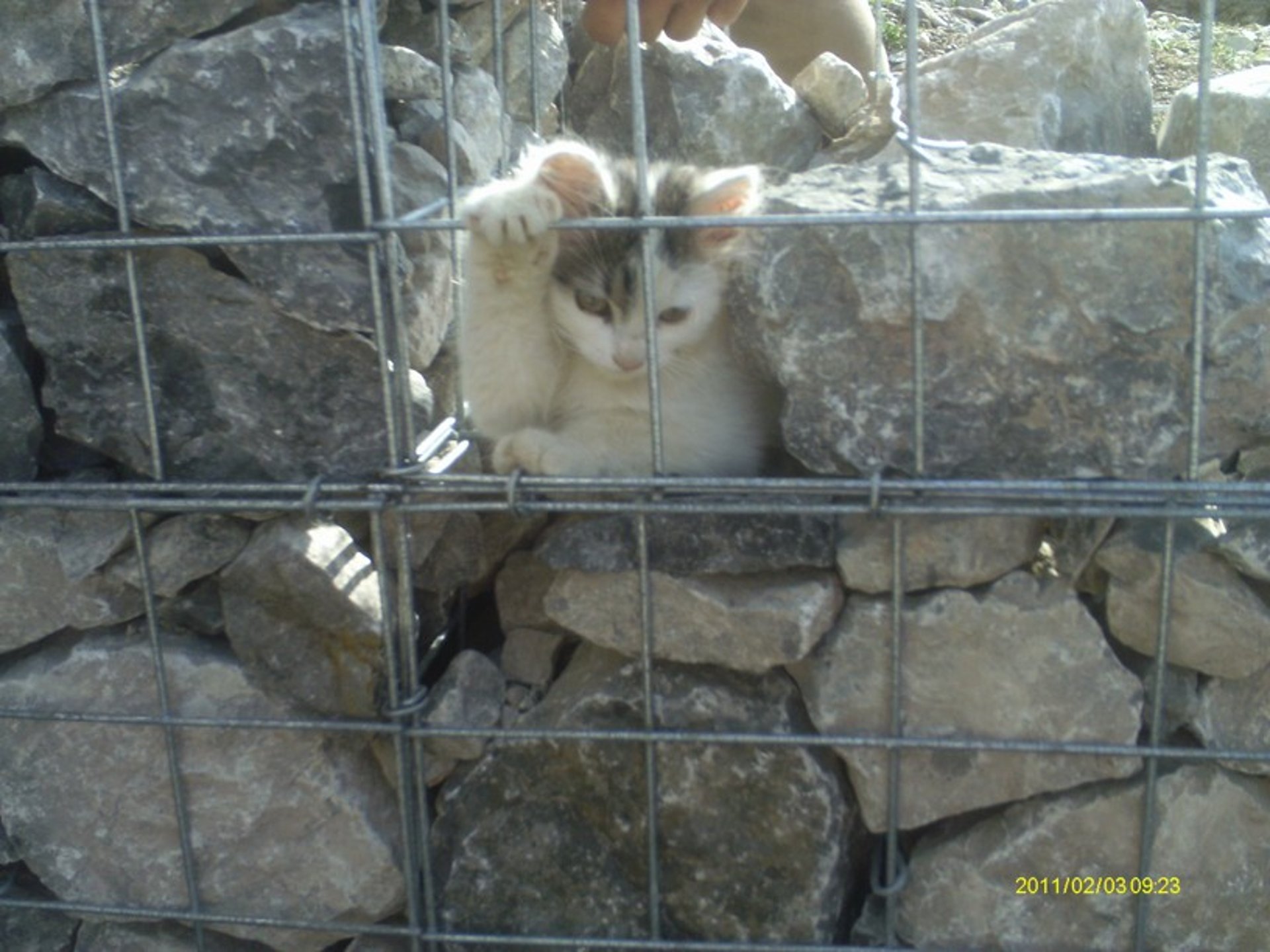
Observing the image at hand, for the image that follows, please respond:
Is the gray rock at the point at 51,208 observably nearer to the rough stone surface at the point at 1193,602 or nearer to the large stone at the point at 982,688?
the large stone at the point at 982,688

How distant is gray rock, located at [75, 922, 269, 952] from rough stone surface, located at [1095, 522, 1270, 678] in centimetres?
147

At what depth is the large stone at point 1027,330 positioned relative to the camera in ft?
5.86

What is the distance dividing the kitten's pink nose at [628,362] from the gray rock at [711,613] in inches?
14.1

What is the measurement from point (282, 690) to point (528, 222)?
0.80 metres

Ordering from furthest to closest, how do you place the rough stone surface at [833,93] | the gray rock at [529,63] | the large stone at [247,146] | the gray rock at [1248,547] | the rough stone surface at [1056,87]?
the rough stone surface at [833,93] < the rough stone surface at [1056,87] < the gray rock at [529,63] < the large stone at [247,146] < the gray rock at [1248,547]

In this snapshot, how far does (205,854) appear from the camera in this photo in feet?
7.04

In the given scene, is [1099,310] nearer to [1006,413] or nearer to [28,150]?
[1006,413]

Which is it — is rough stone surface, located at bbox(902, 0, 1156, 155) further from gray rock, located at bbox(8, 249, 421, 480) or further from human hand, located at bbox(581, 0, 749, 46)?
gray rock, located at bbox(8, 249, 421, 480)

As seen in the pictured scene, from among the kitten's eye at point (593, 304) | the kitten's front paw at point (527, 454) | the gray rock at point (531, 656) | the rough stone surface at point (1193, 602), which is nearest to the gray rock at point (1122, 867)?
the rough stone surface at point (1193, 602)

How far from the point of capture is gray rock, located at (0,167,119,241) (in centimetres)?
197

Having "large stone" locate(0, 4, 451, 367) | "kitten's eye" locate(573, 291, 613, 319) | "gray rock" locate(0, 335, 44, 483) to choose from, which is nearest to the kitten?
"kitten's eye" locate(573, 291, 613, 319)

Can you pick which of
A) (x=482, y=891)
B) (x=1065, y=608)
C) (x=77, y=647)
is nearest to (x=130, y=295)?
(x=77, y=647)

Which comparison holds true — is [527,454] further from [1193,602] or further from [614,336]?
[1193,602]

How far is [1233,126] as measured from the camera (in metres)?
2.87
